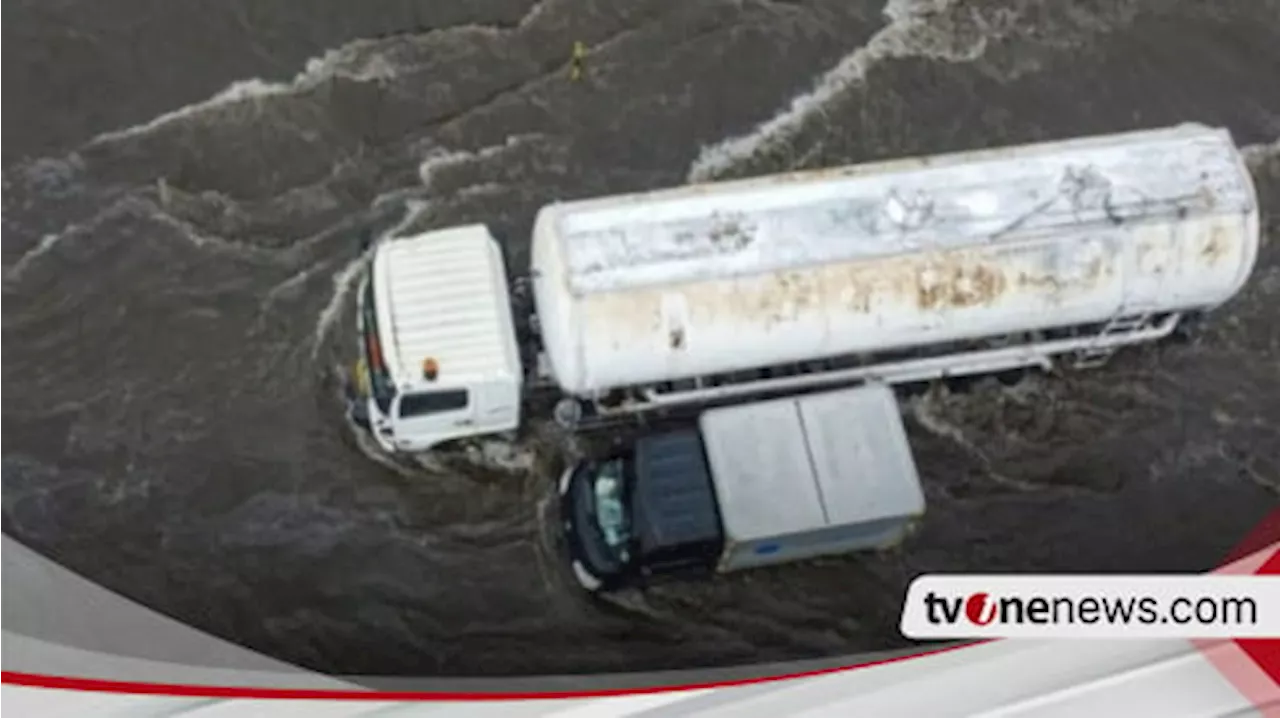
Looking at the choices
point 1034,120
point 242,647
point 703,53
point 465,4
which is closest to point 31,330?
point 242,647

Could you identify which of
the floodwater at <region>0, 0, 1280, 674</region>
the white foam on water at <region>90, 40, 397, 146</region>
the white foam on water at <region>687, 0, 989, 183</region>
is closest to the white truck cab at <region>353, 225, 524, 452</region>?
the floodwater at <region>0, 0, 1280, 674</region>

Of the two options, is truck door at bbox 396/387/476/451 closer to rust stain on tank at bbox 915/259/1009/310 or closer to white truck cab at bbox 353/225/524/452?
white truck cab at bbox 353/225/524/452

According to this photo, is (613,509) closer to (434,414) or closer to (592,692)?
(592,692)

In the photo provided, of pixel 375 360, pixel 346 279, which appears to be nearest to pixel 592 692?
pixel 375 360

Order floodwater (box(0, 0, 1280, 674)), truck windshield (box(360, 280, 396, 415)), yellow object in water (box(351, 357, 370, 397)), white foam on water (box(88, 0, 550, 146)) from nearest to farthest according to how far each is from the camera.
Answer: truck windshield (box(360, 280, 396, 415)) → floodwater (box(0, 0, 1280, 674)) → yellow object in water (box(351, 357, 370, 397)) → white foam on water (box(88, 0, 550, 146))

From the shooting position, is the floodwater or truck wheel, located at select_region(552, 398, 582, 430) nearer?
the floodwater

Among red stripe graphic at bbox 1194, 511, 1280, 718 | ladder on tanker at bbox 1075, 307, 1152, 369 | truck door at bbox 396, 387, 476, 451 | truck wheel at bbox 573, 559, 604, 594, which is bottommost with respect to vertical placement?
red stripe graphic at bbox 1194, 511, 1280, 718
